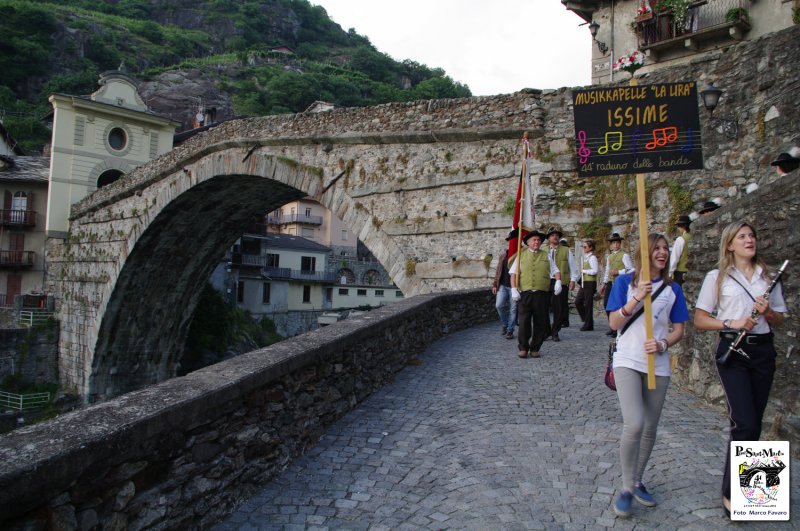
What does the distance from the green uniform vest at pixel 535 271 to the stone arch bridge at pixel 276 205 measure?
360 cm

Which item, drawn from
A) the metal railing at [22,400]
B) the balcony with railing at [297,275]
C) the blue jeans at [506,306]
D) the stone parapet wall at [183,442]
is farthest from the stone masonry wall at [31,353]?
the stone parapet wall at [183,442]

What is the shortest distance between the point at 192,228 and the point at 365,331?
16.4 metres

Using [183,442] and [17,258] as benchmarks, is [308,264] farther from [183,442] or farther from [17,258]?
[183,442]

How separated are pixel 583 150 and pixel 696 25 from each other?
12.5m

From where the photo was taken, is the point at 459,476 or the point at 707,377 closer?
the point at 459,476

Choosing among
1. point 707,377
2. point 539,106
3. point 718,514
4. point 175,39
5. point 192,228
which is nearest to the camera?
point 718,514

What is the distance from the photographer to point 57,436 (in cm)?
220

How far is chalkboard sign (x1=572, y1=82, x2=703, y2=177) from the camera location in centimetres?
357

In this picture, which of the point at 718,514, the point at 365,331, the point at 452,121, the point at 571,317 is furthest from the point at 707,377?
the point at 452,121

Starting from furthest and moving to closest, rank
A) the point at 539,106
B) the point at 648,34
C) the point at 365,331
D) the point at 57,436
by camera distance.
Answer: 1. the point at 648,34
2. the point at 539,106
3. the point at 365,331
4. the point at 57,436

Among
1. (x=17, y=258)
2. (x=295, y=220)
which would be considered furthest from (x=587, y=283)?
(x=295, y=220)

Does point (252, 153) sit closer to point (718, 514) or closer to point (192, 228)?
point (192, 228)

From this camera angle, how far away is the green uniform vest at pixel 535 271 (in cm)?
671

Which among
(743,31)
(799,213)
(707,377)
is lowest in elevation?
(707,377)
